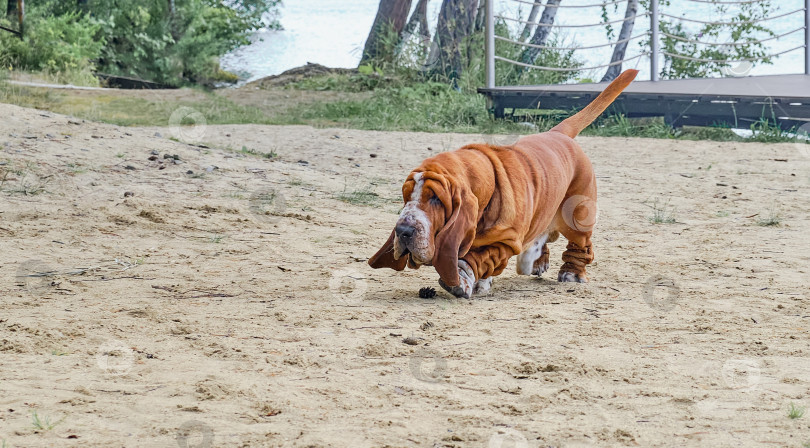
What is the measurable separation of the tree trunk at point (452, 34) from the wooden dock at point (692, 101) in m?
2.43

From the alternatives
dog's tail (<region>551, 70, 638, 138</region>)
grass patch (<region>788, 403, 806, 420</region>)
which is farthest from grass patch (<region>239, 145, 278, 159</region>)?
grass patch (<region>788, 403, 806, 420</region>)

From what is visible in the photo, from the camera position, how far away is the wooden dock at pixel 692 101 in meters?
9.18

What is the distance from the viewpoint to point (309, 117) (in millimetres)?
11188

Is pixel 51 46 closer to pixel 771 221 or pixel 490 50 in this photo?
pixel 490 50

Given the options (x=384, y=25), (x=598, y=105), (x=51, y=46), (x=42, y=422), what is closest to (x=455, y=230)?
(x=598, y=105)

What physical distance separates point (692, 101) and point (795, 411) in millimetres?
7953

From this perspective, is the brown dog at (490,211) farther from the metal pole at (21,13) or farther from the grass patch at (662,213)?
the metal pole at (21,13)

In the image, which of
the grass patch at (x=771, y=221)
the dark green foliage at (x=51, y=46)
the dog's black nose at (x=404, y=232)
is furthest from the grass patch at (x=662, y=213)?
the dark green foliage at (x=51, y=46)

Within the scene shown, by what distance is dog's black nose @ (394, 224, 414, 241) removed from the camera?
10.9ft

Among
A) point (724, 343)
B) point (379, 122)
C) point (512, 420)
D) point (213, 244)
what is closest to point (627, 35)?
point (379, 122)

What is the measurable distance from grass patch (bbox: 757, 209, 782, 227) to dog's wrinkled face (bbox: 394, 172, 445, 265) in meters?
3.02

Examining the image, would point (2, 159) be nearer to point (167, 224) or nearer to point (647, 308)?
point (167, 224)

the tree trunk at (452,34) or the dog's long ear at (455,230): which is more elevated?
the tree trunk at (452,34)

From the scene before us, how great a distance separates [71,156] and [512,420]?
493cm
